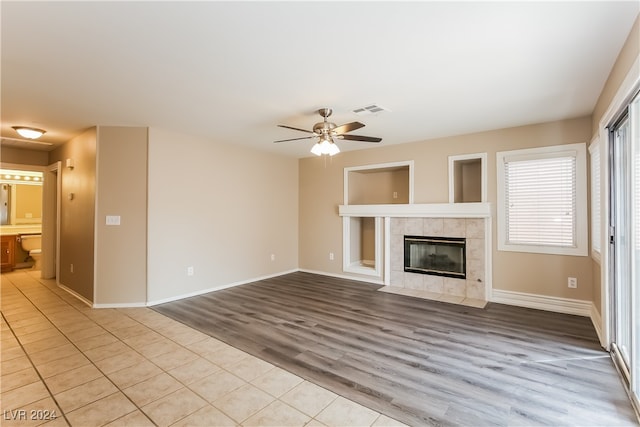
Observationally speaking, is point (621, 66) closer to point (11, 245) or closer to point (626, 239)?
point (626, 239)

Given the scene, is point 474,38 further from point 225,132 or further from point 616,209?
point 225,132

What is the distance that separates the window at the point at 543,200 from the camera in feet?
12.6

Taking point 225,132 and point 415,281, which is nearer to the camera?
point 225,132

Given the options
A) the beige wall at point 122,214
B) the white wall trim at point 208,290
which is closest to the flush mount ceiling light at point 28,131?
the beige wall at point 122,214

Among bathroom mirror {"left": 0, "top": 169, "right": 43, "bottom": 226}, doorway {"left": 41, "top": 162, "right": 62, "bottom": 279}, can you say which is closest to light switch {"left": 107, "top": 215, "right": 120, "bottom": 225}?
doorway {"left": 41, "top": 162, "right": 62, "bottom": 279}

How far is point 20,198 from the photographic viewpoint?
7520 millimetres

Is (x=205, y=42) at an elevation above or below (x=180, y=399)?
above

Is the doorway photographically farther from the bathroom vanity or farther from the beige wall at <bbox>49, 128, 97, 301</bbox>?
the bathroom vanity

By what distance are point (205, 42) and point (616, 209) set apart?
381 centimetres

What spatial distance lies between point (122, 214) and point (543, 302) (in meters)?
6.14

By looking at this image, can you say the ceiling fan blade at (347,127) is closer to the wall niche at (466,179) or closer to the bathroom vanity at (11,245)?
the wall niche at (466,179)

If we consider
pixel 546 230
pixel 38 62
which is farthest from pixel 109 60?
pixel 546 230

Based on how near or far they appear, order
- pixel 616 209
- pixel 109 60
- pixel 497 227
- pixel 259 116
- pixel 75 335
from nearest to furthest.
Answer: pixel 109 60, pixel 616 209, pixel 75 335, pixel 259 116, pixel 497 227

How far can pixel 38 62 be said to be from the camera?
97.0 inches
